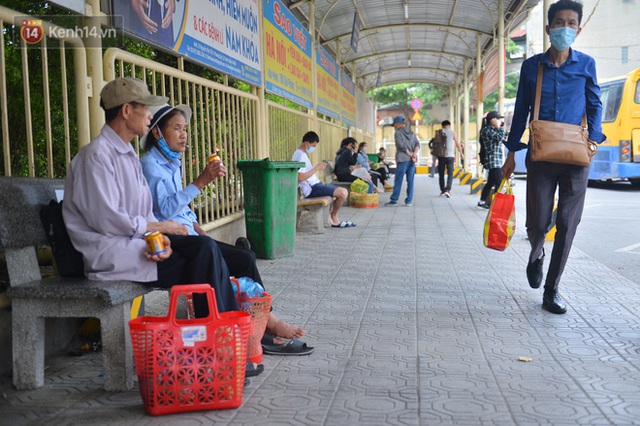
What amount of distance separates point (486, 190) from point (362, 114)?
16.2 m

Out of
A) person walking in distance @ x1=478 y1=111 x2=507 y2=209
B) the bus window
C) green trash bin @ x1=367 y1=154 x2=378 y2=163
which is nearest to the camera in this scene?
person walking in distance @ x1=478 y1=111 x2=507 y2=209

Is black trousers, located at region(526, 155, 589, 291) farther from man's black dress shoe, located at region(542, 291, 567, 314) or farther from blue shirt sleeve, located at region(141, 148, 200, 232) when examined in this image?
blue shirt sleeve, located at region(141, 148, 200, 232)

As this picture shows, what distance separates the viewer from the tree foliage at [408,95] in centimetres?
4559

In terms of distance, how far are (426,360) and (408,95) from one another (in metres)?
44.1

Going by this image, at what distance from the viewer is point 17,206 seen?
3527mm

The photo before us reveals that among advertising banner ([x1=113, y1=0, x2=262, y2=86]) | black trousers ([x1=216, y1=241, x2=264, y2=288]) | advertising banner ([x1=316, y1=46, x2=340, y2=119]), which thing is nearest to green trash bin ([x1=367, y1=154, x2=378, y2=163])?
advertising banner ([x1=316, y1=46, x2=340, y2=119])

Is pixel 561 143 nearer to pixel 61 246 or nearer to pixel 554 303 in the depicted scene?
pixel 554 303

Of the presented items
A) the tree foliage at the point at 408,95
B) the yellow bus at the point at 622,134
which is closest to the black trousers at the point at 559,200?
the yellow bus at the point at 622,134

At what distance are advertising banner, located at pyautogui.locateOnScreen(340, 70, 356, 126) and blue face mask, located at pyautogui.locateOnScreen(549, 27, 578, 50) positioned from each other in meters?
15.7

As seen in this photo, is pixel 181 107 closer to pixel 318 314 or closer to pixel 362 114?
pixel 318 314

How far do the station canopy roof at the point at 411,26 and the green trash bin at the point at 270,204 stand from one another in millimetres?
6022

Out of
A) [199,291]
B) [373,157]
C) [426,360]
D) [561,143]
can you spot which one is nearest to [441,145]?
[373,157]

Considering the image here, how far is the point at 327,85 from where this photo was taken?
681 inches

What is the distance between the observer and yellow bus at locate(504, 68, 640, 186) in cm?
1777
